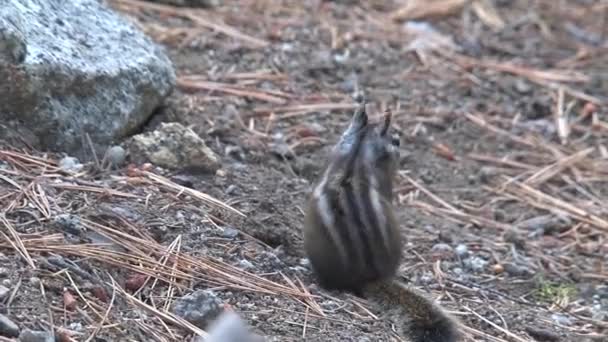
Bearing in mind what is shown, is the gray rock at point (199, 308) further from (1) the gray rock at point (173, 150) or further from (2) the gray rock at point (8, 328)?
(1) the gray rock at point (173, 150)

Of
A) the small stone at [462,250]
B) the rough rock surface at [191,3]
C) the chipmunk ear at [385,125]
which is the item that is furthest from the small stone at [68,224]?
the rough rock surface at [191,3]

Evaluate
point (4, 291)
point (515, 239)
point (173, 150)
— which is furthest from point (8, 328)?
point (515, 239)

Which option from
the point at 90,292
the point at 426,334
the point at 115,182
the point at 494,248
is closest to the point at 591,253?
the point at 494,248

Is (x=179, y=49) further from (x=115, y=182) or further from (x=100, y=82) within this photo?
(x=115, y=182)

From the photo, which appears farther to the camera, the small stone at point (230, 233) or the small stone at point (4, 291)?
the small stone at point (230, 233)

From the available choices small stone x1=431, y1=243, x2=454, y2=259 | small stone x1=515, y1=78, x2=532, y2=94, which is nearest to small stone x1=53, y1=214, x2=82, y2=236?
small stone x1=431, y1=243, x2=454, y2=259

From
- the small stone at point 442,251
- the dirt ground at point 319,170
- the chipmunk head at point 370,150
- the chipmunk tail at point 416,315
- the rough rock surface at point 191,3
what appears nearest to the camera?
the dirt ground at point 319,170
